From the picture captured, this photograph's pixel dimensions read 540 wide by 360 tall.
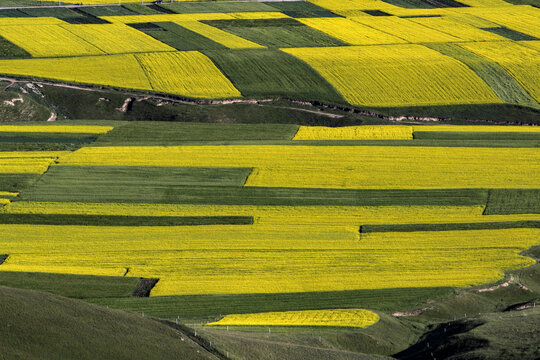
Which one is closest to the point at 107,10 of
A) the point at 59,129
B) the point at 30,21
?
the point at 30,21

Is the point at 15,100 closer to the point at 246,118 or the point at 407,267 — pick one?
the point at 246,118

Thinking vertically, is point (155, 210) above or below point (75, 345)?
below

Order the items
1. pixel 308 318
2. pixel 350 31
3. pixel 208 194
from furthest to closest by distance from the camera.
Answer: pixel 350 31 < pixel 208 194 < pixel 308 318

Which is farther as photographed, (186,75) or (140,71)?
(140,71)

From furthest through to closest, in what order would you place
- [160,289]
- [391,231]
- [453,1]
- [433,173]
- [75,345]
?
1. [453,1]
2. [433,173]
3. [391,231]
4. [160,289]
5. [75,345]

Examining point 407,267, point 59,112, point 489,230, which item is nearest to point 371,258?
point 407,267

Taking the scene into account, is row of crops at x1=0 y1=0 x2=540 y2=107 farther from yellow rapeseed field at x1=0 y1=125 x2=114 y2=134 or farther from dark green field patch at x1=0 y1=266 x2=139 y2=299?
dark green field patch at x1=0 y1=266 x2=139 y2=299

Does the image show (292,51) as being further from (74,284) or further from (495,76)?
(74,284)
